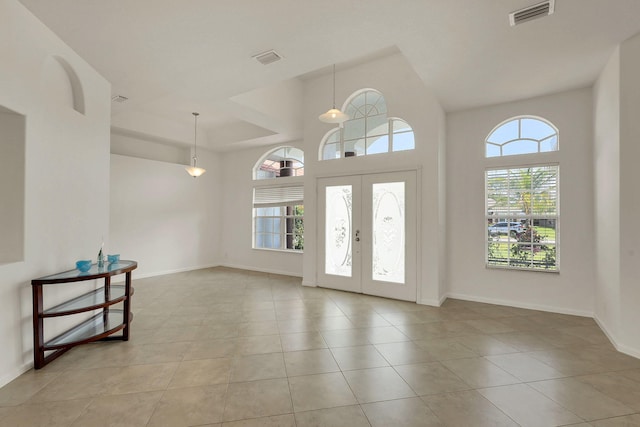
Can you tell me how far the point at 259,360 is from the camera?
2736mm

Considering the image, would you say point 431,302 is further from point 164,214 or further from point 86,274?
point 164,214

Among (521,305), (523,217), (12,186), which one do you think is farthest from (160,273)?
(523,217)

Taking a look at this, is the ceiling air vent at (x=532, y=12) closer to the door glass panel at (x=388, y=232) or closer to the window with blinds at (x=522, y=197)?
the window with blinds at (x=522, y=197)

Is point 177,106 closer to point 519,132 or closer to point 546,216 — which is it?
point 519,132

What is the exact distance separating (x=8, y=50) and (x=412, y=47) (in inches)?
139

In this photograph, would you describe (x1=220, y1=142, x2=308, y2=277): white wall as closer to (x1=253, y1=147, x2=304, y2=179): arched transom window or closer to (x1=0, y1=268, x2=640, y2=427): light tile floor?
(x1=253, y1=147, x2=304, y2=179): arched transom window

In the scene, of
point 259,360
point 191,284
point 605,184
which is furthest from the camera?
point 191,284

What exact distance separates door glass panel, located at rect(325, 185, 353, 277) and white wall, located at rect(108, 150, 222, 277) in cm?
388

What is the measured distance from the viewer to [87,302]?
9.57ft

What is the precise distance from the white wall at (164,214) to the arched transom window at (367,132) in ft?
12.4

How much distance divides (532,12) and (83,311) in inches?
188

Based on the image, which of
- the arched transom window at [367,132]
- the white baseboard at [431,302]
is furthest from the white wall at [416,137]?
the arched transom window at [367,132]

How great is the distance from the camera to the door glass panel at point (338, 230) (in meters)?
5.22

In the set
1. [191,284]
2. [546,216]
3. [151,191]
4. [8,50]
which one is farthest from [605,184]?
[151,191]
